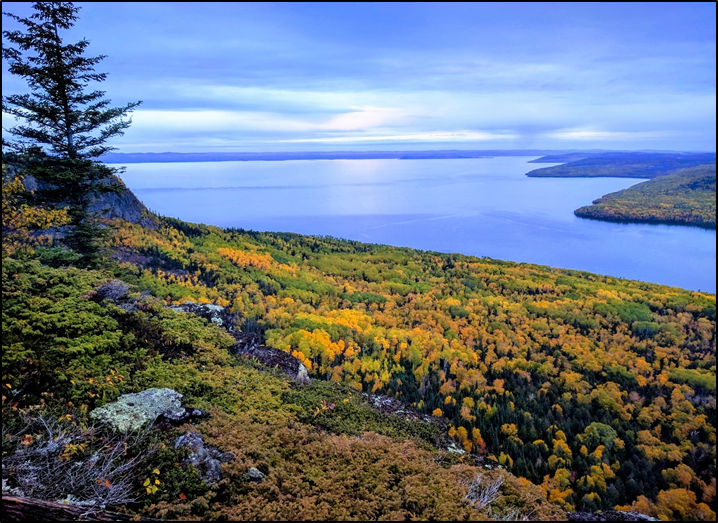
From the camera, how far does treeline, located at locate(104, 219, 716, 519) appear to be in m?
43.8

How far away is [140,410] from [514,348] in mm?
68121

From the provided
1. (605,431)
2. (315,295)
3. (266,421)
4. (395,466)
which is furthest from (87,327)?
(315,295)

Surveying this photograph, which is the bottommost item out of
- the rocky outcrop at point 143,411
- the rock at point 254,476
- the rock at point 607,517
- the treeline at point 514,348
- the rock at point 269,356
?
the treeline at point 514,348

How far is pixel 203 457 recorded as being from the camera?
419 inches

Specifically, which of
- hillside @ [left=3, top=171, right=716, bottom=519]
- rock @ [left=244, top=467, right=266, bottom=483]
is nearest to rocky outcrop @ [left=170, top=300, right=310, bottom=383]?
hillside @ [left=3, top=171, right=716, bottom=519]

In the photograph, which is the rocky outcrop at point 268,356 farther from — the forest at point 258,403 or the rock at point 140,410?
the rock at point 140,410

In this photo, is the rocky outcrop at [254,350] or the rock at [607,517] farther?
the rocky outcrop at [254,350]

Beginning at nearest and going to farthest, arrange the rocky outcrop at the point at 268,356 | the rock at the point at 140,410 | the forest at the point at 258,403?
the forest at the point at 258,403, the rock at the point at 140,410, the rocky outcrop at the point at 268,356

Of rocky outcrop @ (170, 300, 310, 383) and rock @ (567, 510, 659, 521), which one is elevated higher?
rocky outcrop @ (170, 300, 310, 383)

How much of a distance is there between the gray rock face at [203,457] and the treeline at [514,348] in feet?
82.2

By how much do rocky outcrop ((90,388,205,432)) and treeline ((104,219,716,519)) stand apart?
938 inches

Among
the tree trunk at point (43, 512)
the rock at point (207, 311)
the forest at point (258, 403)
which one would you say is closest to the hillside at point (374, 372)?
the forest at point (258, 403)

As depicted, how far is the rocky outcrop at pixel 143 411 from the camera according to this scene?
35.7ft

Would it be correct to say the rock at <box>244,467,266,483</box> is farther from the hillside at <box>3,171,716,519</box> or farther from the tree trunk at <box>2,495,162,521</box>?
the tree trunk at <box>2,495,162,521</box>
